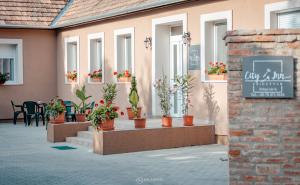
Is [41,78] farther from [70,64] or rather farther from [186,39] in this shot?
[186,39]

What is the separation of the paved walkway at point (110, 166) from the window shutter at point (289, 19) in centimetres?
320

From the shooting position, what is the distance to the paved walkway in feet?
A: 32.7

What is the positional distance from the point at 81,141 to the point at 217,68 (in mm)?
3954

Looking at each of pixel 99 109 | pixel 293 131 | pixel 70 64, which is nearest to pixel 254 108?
pixel 293 131

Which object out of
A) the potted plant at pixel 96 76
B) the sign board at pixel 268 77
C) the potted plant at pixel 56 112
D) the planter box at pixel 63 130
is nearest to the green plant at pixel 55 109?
the potted plant at pixel 56 112

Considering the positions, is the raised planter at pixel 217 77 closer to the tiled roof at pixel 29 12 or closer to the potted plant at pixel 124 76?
the potted plant at pixel 124 76

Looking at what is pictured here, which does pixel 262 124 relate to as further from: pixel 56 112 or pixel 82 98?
pixel 82 98

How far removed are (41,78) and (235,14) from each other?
37.9ft

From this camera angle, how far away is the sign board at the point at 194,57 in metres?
15.9

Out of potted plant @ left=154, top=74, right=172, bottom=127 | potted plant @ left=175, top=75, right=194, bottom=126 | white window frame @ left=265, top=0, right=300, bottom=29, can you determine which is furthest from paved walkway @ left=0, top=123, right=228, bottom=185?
white window frame @ left=265, top=0, right=300, bottom=29

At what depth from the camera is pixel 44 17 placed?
23922 millimetres

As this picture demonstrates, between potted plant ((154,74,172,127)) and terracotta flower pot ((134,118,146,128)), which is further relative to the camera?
potted plant ((154,74,172,127))

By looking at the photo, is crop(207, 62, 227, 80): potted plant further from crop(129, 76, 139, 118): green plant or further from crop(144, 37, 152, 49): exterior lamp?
crop(144, 37, 152, 49): exterior lamp

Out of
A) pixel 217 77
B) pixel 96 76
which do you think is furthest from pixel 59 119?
pixel 96 76
